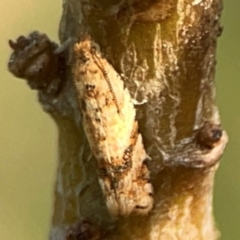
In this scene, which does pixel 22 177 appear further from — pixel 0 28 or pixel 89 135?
pixel 89 135

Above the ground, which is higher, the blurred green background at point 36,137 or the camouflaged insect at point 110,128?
the camouflaged insect at point 110,128

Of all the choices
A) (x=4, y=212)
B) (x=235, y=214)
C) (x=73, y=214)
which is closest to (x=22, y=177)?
(x=4, y=212)

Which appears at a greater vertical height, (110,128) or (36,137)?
(110,128)

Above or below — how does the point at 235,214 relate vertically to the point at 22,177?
below

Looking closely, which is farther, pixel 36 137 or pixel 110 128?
pixel 36 137

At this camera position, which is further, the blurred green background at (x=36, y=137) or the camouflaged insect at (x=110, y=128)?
the blurred green background at (x=36, y=137)
